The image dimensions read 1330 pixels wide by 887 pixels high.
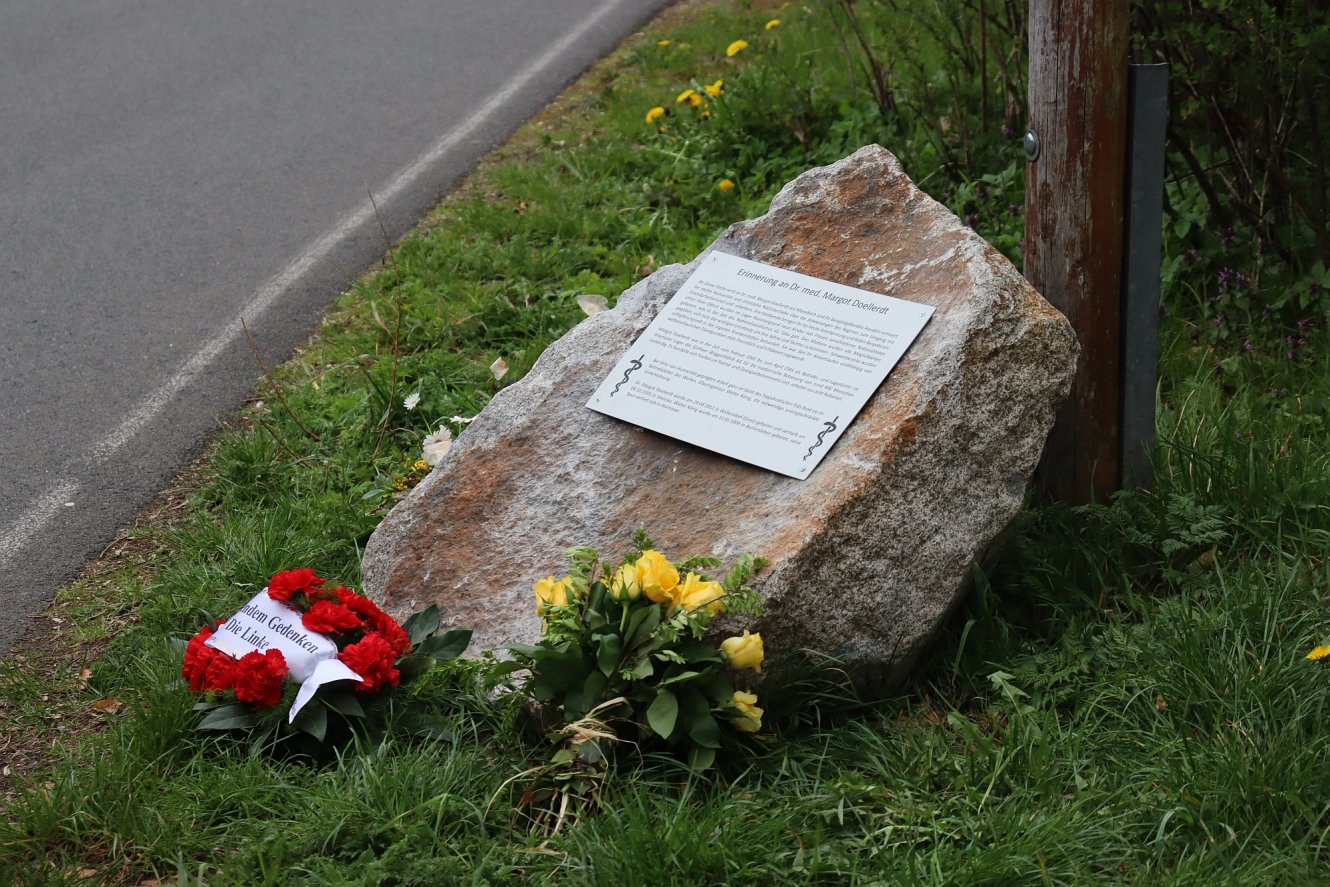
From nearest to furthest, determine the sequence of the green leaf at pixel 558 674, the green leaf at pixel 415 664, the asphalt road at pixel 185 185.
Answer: the green leaf at pixel 558 674 < the green leaf at pixel 415 664 < the asphalt road at pixel 185 185

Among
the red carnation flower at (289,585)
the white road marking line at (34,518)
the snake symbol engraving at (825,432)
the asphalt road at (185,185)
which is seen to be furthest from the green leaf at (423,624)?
the white road marking line at (34,518)

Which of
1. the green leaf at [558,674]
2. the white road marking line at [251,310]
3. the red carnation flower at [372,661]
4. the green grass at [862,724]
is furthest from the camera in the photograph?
the white road marking line at [251,310]

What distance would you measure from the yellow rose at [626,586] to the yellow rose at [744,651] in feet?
0.70

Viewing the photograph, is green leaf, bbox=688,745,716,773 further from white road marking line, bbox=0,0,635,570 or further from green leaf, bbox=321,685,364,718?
white road marking line, bbox=0,0,635,570

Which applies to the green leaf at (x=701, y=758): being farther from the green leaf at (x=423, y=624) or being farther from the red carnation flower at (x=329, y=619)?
the red carnation flower at (x=329, y=619)

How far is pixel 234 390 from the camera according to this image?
448 cm

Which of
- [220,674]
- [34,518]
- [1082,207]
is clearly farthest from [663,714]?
[34,518]

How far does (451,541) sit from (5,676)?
3.86ft

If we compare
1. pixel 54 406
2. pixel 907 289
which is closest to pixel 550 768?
pixel 907 289

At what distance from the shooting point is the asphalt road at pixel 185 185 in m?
Result: 4.13

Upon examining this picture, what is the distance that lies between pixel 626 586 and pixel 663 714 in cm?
27

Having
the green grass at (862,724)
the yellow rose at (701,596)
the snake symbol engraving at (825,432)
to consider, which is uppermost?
the snake symbol engraving at (825,432)

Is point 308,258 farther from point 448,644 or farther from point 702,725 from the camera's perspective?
point 702,725

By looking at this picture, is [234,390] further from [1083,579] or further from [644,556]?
[1083,579]
